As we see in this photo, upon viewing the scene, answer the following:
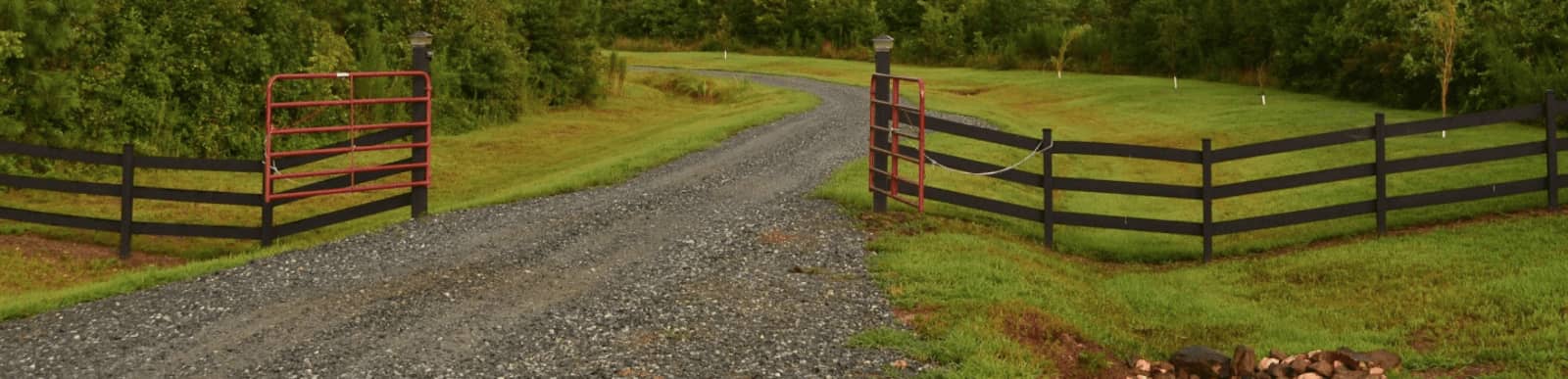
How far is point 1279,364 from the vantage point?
11.0m

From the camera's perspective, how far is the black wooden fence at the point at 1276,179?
16234 millimetres

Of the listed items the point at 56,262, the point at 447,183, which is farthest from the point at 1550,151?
the point at 56,262

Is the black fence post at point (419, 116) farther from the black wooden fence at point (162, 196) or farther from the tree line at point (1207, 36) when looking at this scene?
the tree line at point (1207, 36)

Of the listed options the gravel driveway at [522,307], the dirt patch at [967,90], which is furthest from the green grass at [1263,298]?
the dirt patch at [967,90]

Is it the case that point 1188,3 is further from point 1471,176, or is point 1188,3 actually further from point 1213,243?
point 1213,243

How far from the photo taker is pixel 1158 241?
1784 centimetres

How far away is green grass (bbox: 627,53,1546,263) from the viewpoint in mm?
→ 17859

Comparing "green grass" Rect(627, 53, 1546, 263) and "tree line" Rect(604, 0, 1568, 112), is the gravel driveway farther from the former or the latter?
"tree line" Rect(604, 0, 1568, 112)

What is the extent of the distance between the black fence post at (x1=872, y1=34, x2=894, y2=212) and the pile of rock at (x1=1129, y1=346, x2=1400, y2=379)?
6915mm

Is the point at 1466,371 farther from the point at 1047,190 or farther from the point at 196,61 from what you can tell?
the point at 196,61

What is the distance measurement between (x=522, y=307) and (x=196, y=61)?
14631 millimetres

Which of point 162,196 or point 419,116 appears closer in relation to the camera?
point 162,196

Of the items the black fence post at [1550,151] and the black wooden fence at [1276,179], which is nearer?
the black wooden fence at [1276,179]

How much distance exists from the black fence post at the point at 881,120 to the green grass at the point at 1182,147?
1.84ft
